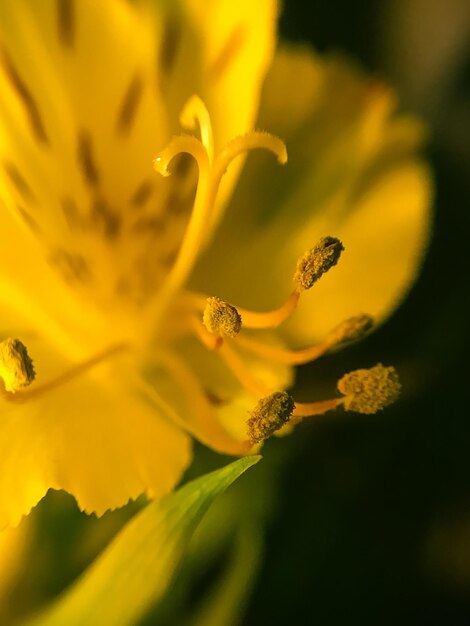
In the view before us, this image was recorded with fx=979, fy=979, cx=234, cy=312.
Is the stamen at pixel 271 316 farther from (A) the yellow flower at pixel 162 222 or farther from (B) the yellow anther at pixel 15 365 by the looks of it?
(B) the yellow anther at pixel 15 365

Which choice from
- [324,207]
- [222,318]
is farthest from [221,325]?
[324,207]

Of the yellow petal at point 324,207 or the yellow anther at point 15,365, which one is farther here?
the yellow petal at point 324,207

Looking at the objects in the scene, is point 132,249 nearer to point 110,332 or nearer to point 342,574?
point 110,332

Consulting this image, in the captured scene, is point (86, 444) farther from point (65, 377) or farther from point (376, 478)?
point (376, 478)

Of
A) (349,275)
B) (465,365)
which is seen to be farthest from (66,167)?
(465,365)

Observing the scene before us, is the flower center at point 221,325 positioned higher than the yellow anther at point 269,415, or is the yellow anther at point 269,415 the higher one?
the flower center at point 221,325

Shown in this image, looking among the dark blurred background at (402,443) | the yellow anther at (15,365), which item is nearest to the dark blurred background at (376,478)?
the dark blurred background at (402,443)

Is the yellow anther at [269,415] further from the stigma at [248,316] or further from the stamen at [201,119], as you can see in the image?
the stamen at [201,119]
